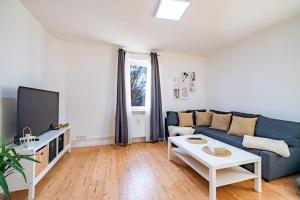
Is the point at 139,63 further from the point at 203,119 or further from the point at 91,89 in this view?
the point at 203,119

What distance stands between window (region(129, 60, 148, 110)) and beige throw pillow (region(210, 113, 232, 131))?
1703 mm

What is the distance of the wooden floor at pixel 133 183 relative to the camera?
5.58 feet

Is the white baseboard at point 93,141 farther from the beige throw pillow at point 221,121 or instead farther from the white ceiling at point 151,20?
the beige throw pillow at point 221,121

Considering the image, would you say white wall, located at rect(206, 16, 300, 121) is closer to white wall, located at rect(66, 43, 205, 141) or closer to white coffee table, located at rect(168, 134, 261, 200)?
white coffee table, located at rect(168, 134, 261, 200)

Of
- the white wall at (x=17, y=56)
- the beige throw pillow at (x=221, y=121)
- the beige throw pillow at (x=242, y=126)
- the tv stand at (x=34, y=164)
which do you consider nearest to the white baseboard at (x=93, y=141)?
the tv stand at (x=34, y=164)

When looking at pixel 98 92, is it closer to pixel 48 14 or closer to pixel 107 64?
pixel 107 64

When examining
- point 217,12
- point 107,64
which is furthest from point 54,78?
point 217,12

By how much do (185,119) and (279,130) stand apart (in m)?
1.76

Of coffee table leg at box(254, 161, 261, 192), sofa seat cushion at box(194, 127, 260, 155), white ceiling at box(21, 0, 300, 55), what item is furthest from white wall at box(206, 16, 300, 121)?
coffee table leg at box(254, 161, 261, 192)

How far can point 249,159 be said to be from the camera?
174 cm

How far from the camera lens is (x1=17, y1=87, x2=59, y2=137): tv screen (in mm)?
1734

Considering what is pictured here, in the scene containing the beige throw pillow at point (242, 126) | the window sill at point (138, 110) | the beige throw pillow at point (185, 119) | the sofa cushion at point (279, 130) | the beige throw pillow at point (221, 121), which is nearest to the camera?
the sofa cushion at point (279, 130)

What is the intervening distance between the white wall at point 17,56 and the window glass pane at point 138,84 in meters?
1.76

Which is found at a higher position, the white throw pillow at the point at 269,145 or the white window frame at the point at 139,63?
the white window frame at the point at 139,63
